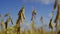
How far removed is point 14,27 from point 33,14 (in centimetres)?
36

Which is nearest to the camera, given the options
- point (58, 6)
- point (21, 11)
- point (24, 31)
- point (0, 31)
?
point (58, 6)

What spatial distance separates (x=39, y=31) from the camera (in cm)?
175

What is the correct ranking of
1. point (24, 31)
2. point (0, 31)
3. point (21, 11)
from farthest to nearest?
point (0, 31), point (24, 31), point (21, 11)

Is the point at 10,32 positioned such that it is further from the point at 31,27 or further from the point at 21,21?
Answer: the point at 31,27

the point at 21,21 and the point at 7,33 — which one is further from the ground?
the point at 21,21

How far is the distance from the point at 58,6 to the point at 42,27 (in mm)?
764

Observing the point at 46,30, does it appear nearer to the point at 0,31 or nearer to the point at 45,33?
the point at 45,33

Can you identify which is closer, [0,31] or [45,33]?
[45,33]

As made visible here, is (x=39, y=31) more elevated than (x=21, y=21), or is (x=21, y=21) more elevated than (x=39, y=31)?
(x=21, y=21)

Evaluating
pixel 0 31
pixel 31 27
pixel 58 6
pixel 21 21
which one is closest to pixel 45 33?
pixel 31 27

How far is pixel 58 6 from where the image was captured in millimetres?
1009

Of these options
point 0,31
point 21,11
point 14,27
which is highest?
point 21,11

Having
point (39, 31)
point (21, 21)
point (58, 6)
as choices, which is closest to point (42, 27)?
point (39, 31)

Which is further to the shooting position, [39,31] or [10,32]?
[39,31]
